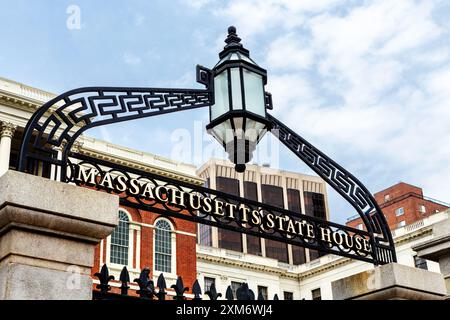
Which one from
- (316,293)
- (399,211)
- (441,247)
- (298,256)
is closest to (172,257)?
(316,293)

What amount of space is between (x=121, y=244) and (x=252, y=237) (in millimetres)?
47652

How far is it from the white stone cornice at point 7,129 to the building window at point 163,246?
1067cm

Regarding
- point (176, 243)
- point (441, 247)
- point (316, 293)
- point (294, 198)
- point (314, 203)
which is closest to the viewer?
point (441, 247)

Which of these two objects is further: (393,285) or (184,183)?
(393,285)

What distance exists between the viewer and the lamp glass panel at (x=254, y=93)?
5754 mm

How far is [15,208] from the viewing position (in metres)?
4.02

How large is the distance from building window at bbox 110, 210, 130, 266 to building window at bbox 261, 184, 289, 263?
165 ft

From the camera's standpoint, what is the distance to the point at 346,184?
7.04 meters

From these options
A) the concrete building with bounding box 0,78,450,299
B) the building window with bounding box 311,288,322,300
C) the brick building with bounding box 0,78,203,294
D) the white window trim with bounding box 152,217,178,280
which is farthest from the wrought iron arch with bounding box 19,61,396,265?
the building window with bounding box 311,288,322,300

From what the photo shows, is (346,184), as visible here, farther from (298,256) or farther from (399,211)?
(298,256)

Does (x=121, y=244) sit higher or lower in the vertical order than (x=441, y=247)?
higher

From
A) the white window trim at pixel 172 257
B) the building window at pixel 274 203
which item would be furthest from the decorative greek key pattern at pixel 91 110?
the building window at pixel 274 203

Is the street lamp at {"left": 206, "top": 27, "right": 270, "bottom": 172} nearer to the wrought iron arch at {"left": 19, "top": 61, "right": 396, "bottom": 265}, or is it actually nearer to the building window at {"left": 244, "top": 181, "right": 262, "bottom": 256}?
the wrought iron arch at {"left": 19, "top": 61, "right": 396, "bottom": 265}
